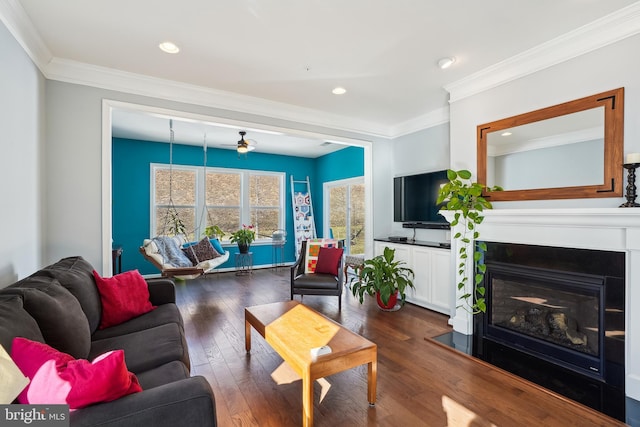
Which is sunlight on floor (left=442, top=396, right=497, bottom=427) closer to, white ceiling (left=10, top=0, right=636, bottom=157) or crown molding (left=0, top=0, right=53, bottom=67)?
white ceiling (left=10, top=0, right=636, bottom=157)

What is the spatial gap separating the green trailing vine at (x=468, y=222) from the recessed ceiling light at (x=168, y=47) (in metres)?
2.76

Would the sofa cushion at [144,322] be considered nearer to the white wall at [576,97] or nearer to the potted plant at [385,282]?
the potted plant at [385,282]

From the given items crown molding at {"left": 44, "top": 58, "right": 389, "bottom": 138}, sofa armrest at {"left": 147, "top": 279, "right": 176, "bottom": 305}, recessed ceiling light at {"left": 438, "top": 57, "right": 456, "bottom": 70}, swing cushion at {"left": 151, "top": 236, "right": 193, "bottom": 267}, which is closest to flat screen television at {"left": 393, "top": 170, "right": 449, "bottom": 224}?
crown molding at {"left": 44, "top": 58, "right": 389, "bottom": 138}

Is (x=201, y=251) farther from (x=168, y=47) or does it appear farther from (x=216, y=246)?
(x=168, y=47)

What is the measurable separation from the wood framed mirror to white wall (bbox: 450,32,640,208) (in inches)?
2.2

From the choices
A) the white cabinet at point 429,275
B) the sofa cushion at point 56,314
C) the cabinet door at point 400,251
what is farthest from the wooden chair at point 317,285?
the sofa cushion at point 56,314

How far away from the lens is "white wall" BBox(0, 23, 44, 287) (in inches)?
80.3

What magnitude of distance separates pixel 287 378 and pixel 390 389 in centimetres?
77

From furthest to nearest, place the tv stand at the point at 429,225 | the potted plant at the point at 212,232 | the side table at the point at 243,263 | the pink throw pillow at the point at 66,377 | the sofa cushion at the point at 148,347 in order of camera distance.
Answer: the side table at the point at 243,263, the potted plant at the point at 212,232, the tv stand at the point at 429,225, the sofa cushion at the point at 148,347, the pink throw pillow at the point at 66,377

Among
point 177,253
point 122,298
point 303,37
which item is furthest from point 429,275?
point 177,253

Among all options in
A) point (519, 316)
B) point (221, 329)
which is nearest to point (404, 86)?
point (519, 316)

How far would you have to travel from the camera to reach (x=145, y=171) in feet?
19.4

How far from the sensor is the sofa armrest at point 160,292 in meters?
2.67

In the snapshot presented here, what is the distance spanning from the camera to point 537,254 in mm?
2662
